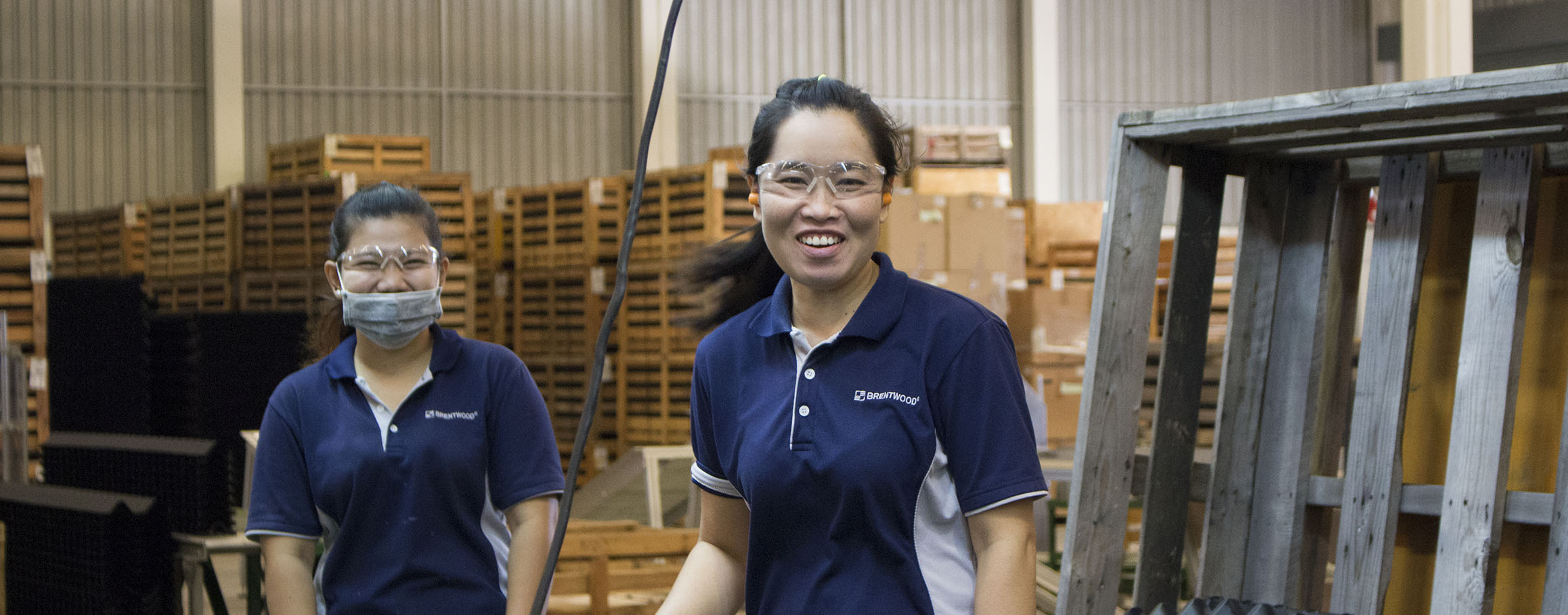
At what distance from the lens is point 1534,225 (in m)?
3.18

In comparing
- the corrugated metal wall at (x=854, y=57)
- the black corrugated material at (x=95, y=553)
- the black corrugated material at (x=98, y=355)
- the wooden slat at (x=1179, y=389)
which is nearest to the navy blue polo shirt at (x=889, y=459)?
the wooden slat at (x=1179, y=389)

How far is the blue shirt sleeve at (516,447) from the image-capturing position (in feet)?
8.62

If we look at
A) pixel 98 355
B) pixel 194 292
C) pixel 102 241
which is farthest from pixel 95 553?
pixel 102 241

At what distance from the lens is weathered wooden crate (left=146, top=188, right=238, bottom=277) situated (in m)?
12.2

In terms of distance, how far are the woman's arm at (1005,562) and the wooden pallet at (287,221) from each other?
1019cm

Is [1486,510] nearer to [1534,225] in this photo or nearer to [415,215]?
[1534,225]

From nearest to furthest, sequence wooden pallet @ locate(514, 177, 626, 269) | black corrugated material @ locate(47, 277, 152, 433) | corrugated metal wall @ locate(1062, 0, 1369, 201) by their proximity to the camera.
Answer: black corrugated material @ locate(47, 277, 152, 433)
wooden pallet @ locate(514, 177, 626, 269)
corrugated metal wall @ locate(1062, 0, 1369, 201)

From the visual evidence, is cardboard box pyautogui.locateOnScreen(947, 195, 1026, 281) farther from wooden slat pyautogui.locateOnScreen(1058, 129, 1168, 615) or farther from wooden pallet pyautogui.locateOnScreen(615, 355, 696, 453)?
wooden slat pyautogui.locateOnScreen(1058, 129, 1168, 615)

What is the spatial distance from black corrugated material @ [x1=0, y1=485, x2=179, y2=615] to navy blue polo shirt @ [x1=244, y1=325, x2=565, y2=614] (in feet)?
9.06

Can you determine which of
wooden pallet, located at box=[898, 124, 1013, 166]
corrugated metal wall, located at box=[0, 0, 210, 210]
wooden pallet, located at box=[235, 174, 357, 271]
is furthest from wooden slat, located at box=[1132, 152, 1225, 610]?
corrugated metal wall, located at box=[0, 0, 210, 210]

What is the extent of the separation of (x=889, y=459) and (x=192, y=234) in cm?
1229

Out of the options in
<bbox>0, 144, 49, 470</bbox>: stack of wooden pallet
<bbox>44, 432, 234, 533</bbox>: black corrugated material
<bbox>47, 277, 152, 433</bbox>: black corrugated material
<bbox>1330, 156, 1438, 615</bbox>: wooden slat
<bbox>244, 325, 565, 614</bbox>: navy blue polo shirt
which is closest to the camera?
<bbox>244, 325, 565, 614</bbox>: navy blue polo shirt

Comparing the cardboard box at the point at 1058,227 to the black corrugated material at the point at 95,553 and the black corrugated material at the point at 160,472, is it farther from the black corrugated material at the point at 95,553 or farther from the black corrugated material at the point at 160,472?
the black corrugated material at the point at 95,553

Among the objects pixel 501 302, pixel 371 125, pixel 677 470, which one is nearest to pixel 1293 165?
pixel 677 470
